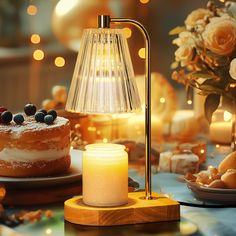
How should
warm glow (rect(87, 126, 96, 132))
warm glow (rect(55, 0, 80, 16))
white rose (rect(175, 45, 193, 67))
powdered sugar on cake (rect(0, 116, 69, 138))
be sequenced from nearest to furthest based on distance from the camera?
powdered sugar on cake (rect(0, 116, 69, 138)) < white rose (rect(175, 45, 193, 67)) < warm glow (rect(87, 126, 96, 132)) < warm glow (rect(55, 0, 80, 16))

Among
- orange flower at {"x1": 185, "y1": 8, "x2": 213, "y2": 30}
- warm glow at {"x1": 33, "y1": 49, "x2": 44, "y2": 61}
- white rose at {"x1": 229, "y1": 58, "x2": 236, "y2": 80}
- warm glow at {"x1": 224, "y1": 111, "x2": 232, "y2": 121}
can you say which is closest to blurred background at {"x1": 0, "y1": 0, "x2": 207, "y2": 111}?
warm glow at {"x1": 33, "y1": 49, "x2": 44, "y2": 61}

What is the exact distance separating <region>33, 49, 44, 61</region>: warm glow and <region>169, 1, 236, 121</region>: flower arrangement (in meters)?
0.55

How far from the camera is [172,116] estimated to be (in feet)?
7.63

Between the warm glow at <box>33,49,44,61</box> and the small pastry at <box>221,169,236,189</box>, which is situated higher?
the warm glow at <box>33,49,44,61</box>

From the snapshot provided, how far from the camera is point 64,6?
2.23 meters

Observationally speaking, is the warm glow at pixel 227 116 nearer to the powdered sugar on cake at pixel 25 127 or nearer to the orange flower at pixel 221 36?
the orange flower at pixel 221 36

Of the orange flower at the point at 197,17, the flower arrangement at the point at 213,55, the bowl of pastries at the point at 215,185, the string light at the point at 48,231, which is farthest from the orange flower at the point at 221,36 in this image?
the string light at the point at 48,231

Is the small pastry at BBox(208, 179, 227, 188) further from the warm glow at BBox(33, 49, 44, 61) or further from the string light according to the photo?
the warm glow at BBox(33, 49, 44, 61)

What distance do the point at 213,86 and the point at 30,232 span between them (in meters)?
0.66

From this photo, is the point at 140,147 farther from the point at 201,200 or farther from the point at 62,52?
the point at 62,52

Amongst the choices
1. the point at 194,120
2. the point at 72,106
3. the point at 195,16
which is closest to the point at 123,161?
the point at 72,106

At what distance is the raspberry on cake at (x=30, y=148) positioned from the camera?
1.51 metres

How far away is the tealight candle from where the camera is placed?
1.39 m

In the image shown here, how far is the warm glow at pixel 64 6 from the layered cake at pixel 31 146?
72cm
